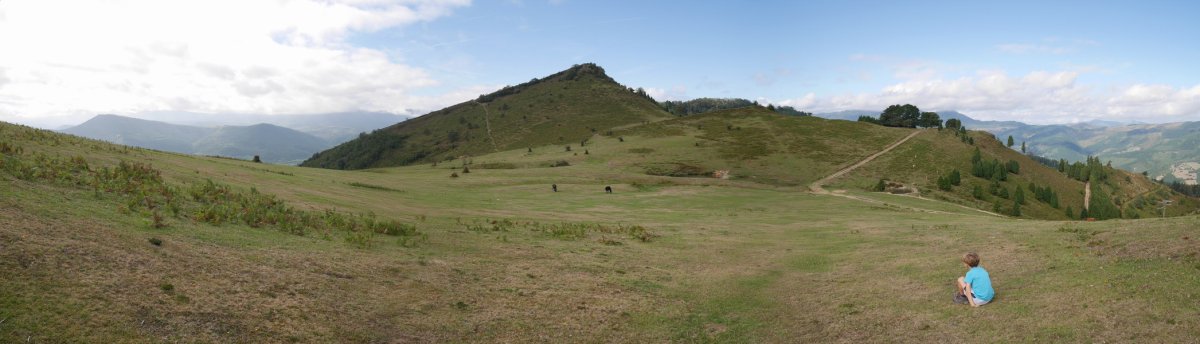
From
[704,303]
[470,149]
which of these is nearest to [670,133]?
[470,149]

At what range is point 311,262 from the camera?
18.0 meters

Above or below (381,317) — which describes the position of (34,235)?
above

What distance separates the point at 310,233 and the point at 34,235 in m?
9.77

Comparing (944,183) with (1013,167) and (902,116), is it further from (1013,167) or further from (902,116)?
(902,116)

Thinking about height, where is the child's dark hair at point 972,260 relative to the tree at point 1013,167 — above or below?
below

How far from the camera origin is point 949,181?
9550 cm

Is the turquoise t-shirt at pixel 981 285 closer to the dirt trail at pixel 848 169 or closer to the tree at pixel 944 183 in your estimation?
the dirt trail at pixel 848 169

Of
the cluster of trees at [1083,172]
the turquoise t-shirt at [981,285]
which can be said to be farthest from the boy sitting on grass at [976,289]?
the cluster of trees at [1083,172]

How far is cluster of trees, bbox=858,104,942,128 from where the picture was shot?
594ft

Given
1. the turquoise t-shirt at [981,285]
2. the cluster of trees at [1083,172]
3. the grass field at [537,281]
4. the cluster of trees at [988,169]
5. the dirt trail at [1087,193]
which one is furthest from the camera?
the cluster of trees at [1083,172]

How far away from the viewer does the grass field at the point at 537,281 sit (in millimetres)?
12117

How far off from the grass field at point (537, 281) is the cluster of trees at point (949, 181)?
237 ft

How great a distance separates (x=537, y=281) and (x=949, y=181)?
99.3 m

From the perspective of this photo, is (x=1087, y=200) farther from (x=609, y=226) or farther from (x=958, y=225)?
(x=609, y=226)
